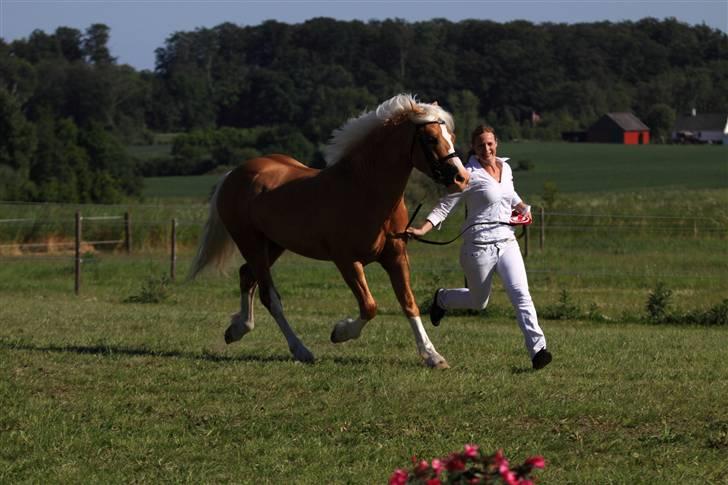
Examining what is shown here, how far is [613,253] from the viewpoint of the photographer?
28.7 metres

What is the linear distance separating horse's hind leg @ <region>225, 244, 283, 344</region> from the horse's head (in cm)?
257

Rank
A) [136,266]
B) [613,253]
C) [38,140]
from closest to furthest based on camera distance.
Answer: [136,266] < [613,253] < [38,140]

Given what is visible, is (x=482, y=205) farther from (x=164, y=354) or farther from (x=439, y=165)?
(x=164, y=354)

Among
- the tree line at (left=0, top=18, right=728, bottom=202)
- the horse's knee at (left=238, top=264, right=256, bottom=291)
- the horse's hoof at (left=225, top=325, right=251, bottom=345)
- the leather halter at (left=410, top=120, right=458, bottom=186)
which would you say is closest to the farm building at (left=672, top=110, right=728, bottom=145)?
the tree line at (left=0, top=18, right=728, bottom=202)

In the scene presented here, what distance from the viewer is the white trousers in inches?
369

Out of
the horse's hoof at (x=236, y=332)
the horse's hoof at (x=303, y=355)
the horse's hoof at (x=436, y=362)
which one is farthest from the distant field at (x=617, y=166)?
the horse's hoof at (x=436, y=362)

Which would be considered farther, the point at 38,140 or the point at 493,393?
the point at 38,140

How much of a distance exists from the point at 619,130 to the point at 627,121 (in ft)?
6.88

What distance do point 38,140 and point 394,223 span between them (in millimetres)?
54199

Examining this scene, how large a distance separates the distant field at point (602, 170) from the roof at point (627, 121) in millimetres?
8993

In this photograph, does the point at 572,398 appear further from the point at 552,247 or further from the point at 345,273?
the point at 552,247

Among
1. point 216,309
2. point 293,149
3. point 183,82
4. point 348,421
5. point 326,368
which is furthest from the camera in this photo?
point 183,82

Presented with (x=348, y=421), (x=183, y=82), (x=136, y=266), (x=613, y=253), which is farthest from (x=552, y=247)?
(x=183, y=82)

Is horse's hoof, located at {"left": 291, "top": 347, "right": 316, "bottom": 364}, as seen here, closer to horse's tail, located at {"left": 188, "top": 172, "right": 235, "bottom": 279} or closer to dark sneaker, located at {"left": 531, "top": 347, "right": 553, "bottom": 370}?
dark sneaker, located at {"left": 531, "top": 347, "right": 553, "bottom": 370}
